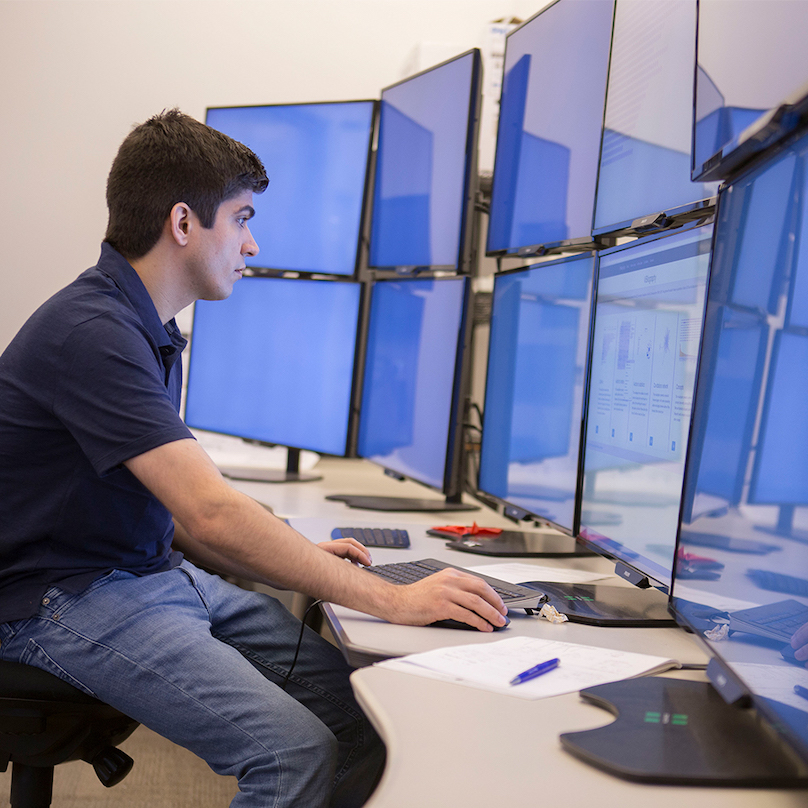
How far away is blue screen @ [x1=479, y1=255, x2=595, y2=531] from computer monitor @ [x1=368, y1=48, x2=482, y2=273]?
0.86ft

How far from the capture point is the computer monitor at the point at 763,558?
61 centimetres

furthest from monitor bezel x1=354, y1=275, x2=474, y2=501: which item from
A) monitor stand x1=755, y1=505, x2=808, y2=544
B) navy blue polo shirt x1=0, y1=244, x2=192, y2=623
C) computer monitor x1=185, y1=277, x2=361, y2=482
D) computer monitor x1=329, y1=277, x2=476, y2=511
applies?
monitor stand x1=755, y1=505, x2=808, y2=544

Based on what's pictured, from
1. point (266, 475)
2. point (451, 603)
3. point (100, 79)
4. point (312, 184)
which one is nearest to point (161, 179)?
point (451, 603)

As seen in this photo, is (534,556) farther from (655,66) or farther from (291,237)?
(291,237)

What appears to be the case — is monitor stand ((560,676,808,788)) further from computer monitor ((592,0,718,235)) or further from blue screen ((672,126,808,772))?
computer monitor ((592,0,718,235))

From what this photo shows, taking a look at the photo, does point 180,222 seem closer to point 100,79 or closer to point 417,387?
point 417,387

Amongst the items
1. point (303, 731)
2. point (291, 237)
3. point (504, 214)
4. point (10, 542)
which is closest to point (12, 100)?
point (291, 237)

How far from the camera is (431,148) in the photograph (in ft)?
6.67

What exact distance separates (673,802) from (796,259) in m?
0.42

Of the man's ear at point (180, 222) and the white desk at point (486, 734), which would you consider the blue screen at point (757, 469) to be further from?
the man's ear at point (180, 222)

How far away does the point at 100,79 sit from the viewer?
2650mm

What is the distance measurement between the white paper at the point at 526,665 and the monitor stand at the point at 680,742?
4cm

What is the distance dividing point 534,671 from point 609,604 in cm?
36

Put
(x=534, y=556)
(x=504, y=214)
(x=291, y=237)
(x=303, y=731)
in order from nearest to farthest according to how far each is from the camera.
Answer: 1. (x=303, y=731)
2. (x=534, y=556)
3. (x=504, y=214)
4. (x=291, y=237)
